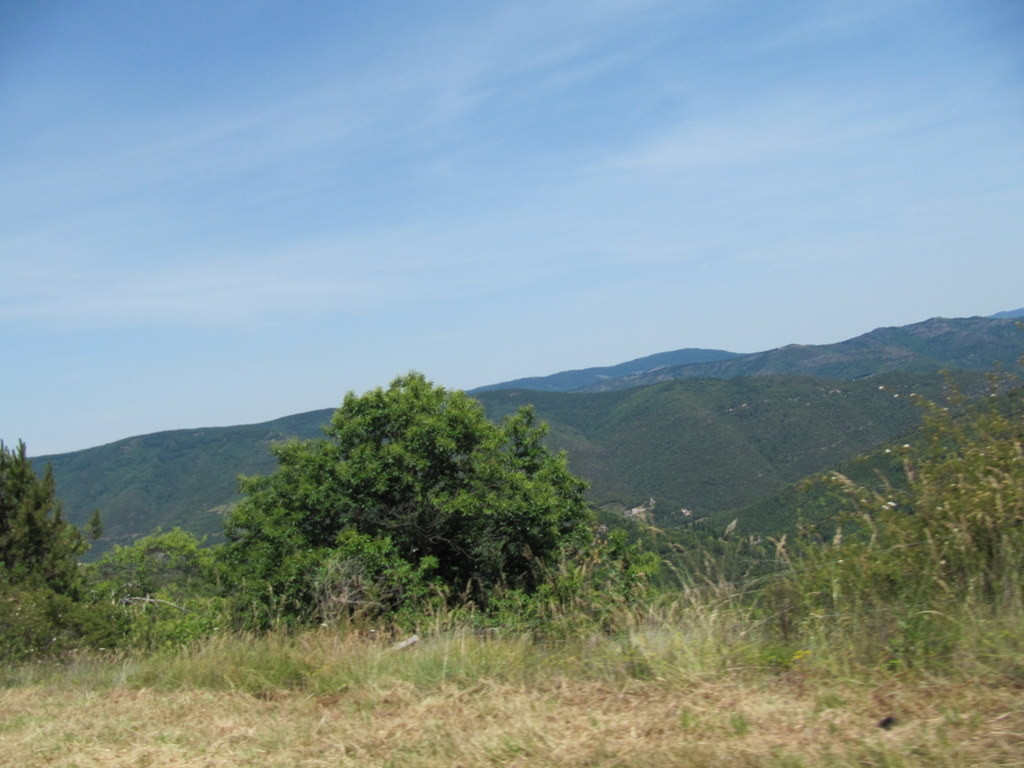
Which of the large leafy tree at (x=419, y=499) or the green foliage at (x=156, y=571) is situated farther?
the green foliage at (x=156, y=571)

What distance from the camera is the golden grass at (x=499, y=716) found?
275cm

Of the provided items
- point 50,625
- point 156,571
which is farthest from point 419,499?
point 156,571

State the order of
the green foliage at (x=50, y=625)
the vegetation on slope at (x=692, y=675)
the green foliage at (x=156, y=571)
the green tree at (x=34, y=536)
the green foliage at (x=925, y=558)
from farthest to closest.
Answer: the green foliage at (x=156, y=571) → the green tree at (x=34, y=536) → the green foliage at (x=50, y=625) → the green foliage at (x=925, y=558) → the vegetation on slope at (x=692, y=675)

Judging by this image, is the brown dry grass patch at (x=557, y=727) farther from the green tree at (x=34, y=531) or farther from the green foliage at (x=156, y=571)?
the green tree at (x=34, y=531)

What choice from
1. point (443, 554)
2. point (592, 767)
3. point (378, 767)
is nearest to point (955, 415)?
point (592, 767)

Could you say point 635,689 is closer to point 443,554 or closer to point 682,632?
point 682,632

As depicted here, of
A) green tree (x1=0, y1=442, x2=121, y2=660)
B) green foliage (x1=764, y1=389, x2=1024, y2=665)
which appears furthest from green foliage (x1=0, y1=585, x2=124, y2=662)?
green foliage (x1=764, y1=389, x2=1024, y2=665)

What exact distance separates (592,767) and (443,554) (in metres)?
13.1

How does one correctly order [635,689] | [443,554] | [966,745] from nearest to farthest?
[966,745] < [635,689] < [443,554]

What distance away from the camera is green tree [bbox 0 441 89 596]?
21.6 meters

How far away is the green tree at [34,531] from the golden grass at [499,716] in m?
20.0

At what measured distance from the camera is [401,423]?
1650cm

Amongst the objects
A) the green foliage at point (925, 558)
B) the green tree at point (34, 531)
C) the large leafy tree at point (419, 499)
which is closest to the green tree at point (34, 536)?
the green tree at point (34, 531)

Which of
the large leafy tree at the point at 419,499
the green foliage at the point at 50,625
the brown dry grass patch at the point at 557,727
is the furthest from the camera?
the large leafy tree at the point at 419,499
